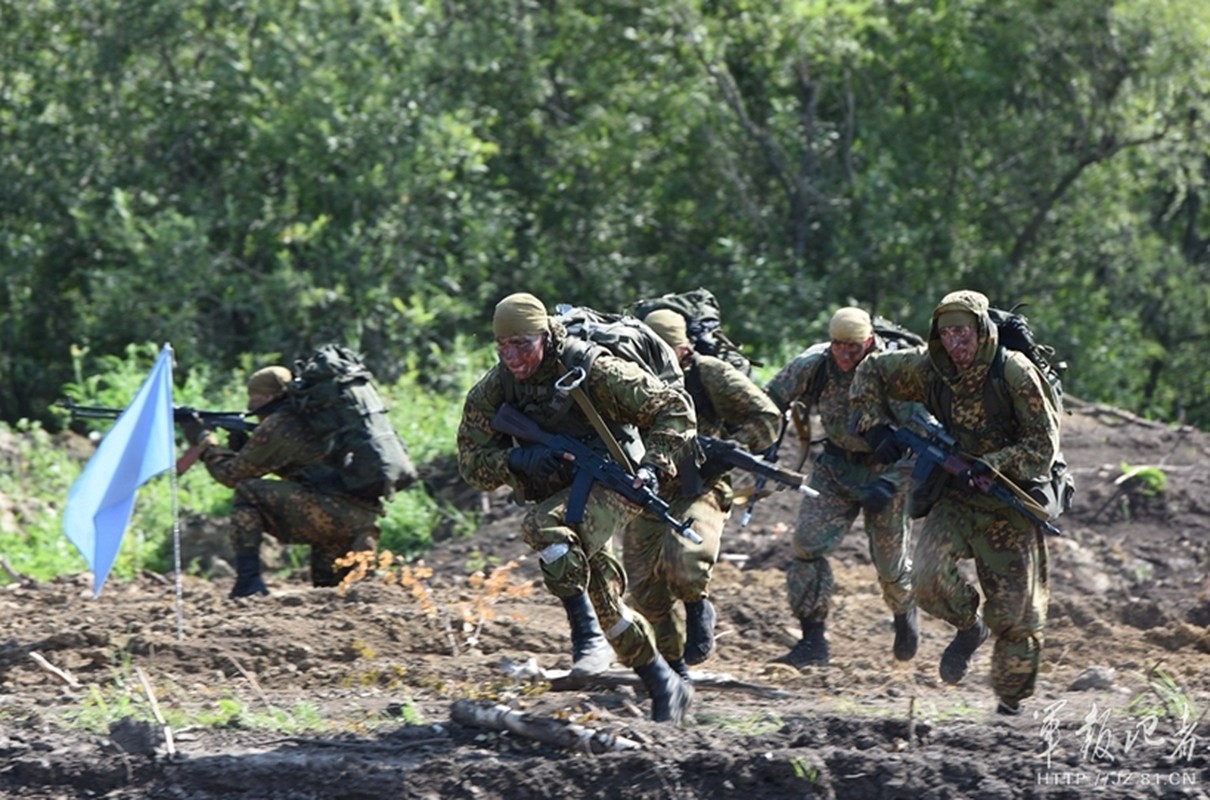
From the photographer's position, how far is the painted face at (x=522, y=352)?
7.91 m

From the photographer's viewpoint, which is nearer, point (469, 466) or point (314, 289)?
point (469, 466)

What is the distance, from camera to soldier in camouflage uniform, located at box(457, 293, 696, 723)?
25.9 feet

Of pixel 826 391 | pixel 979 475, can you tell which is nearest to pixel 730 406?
pixel 826 391

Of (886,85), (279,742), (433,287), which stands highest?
(886,85)

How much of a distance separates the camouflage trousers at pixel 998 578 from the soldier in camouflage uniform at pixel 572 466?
1.16m

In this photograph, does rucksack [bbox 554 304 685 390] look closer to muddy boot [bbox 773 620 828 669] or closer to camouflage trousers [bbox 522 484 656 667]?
camouflage trousers [bbox 522 484 656 667]

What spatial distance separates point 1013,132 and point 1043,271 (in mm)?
1649

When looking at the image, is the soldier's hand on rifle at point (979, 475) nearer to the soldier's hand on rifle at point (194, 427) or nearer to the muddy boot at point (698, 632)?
the muddy boot at point (698, 632)

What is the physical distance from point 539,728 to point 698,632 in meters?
2.18

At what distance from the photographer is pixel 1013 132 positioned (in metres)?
22.2

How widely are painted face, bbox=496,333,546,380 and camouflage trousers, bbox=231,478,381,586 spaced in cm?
428

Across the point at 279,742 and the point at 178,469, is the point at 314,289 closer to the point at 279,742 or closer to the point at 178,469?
the point at 178,469

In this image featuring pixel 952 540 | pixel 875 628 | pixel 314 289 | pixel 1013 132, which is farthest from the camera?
pixel 1013 132

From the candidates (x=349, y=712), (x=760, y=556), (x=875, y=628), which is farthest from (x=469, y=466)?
(x=760, y=556)
